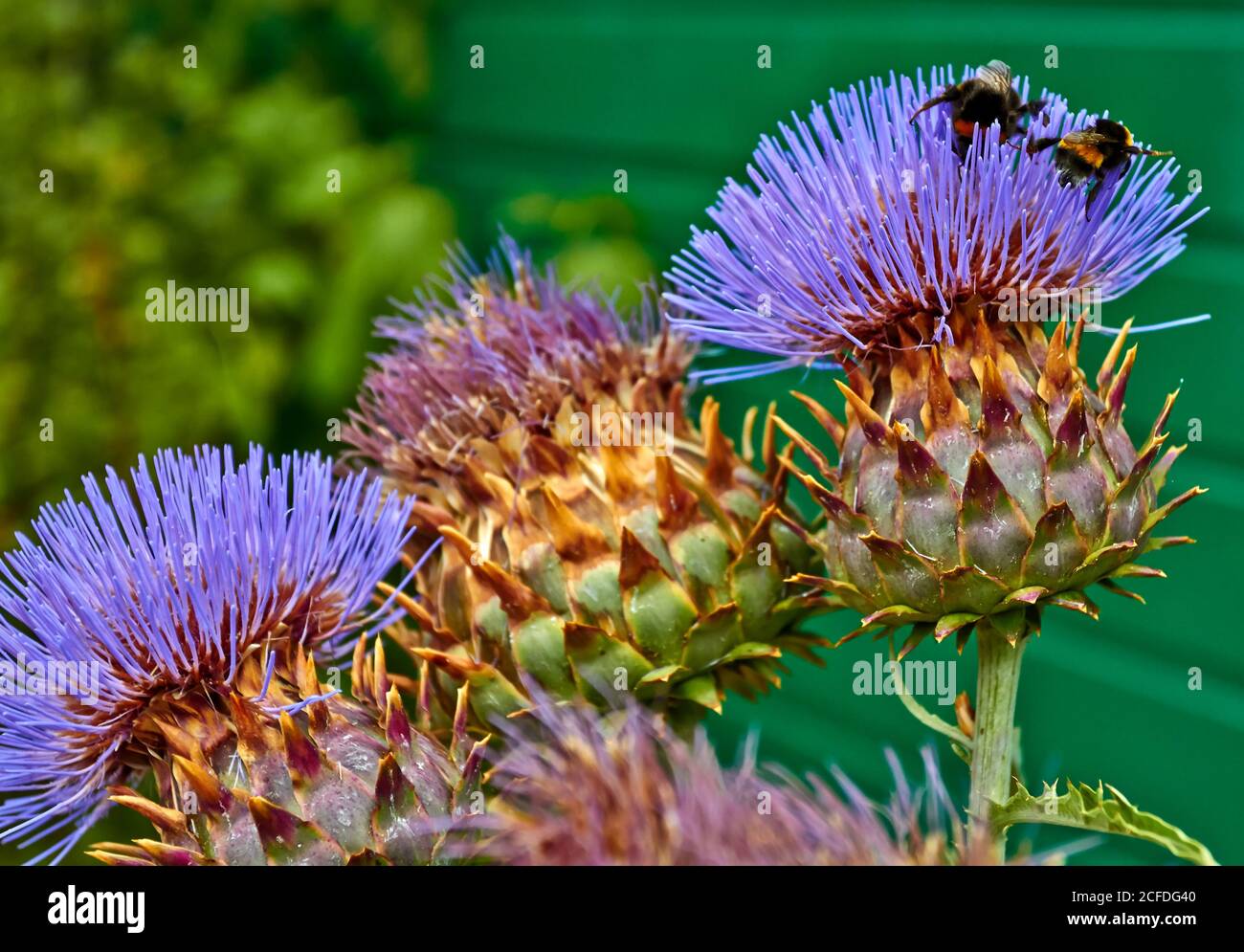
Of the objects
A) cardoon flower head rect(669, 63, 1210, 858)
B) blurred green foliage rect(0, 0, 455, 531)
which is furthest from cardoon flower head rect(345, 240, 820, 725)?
blurred green foliage rect(0, 0, 455, 531)

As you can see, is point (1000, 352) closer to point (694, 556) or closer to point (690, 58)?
point (694, 556)

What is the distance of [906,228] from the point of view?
0.85 metres

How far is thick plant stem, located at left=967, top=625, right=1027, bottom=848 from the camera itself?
873 millimetres

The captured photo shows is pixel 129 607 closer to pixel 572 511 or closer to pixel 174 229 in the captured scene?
pixel 572 511

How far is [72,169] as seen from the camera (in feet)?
7.63

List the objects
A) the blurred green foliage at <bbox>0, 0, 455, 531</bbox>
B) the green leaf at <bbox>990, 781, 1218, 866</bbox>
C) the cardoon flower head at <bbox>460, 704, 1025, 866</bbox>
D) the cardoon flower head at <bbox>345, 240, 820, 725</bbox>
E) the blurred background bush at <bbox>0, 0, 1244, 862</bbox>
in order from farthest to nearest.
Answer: the blurred green foliage at <bbox>0, 0, 455, 531</bbox>, the blurred background bush at <bbox>0, 0, 1244, 862</bbox>, the cardoon flower head at <bbox>345, 240, 820, 725</bbox>, the green leaf at <bbox>990, 781, 1218, 866</bbox>, the cardoon flower head at <bbox>460, 704, 1025, 866</bbox>

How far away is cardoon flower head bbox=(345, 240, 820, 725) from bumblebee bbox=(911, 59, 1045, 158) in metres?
0.28

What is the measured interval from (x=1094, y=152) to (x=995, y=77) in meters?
0.07

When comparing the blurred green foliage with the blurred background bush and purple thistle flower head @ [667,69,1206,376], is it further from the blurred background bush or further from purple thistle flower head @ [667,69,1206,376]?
purple thistle flower head @ [667,69,1206,376]

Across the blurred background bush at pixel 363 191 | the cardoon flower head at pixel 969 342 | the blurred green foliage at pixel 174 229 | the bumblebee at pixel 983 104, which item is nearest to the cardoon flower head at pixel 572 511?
the cardoon flower head at pixel 969 342

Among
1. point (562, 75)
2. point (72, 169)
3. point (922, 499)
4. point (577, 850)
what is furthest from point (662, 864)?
point (72, 169)

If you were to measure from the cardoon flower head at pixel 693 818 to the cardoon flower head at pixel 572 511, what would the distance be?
0.29 m

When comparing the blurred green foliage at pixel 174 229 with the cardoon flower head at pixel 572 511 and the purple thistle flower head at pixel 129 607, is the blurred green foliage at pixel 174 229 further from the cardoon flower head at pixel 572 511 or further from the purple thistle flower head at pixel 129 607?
the purple thistle flower head at pixel 129 607

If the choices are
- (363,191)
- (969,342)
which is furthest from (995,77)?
(363,191)
